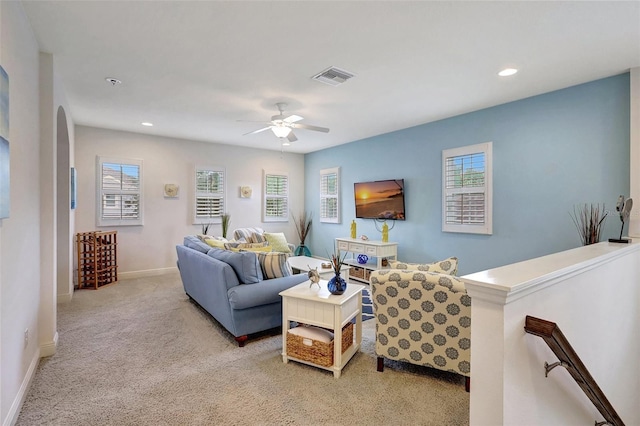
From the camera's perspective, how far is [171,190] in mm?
6191

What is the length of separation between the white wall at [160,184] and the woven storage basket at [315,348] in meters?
4.41

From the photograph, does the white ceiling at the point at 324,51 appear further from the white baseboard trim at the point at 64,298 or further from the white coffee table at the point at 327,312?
the white baseboard trim at the point at 64,298

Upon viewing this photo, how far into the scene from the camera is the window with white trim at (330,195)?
7.05 metres

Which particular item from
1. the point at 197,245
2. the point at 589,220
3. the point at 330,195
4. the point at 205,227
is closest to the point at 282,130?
the point at 197,245

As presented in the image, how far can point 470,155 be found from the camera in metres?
4.62

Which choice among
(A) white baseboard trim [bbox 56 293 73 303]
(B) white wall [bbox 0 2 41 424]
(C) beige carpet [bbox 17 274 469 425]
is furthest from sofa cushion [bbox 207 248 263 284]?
(A) white baseboard trim [bbox 56 293 73 303]

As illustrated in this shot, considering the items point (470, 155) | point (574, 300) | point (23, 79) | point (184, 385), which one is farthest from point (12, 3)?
point (470, 155)

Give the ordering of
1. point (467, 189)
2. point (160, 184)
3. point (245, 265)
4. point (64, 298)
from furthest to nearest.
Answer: point (160, 184)
point (467, 189)
point (64, 298)
point (245, 265)

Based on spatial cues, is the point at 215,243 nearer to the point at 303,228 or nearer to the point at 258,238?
the point at 258,238

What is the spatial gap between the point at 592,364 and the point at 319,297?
190 cm

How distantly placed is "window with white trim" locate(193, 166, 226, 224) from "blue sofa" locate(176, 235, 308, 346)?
10.8 feet

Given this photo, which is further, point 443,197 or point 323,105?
point 443,197

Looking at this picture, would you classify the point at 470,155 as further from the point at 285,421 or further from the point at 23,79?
the point at 23,79

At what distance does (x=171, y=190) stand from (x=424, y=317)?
17.9ft
